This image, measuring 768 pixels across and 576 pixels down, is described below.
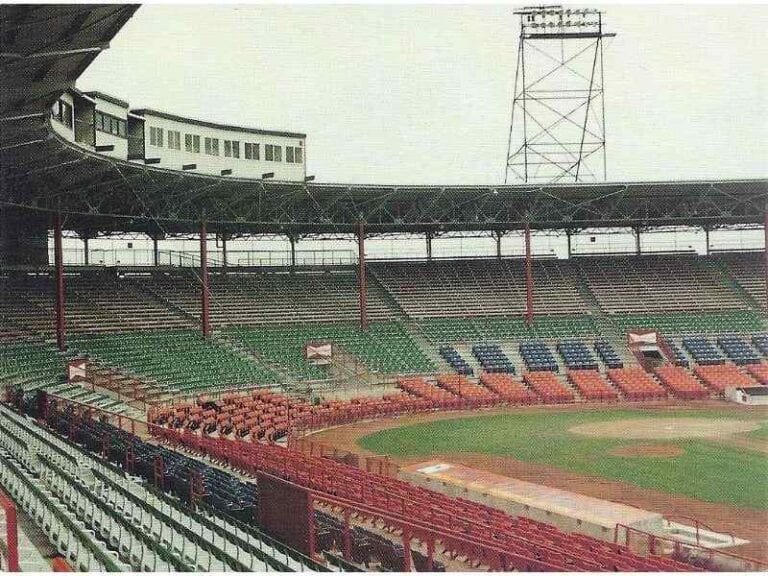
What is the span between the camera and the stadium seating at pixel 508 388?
46.7 m

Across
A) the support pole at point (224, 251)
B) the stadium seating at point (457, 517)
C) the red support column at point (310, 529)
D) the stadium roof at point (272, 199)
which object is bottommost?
the stadium seating at point (457, 517)

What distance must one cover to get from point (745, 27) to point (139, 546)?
53.2 feet

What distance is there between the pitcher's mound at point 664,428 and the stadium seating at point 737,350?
50.0 feet

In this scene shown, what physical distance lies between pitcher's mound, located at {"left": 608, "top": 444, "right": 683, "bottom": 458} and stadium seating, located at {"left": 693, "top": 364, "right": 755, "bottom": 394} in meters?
17.2

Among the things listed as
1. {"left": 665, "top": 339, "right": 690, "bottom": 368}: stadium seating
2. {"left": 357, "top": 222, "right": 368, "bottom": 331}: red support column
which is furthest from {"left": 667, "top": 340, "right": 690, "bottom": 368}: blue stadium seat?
{"left": 357, "top": 222, "right": 368, "bottom": 331}: red support column

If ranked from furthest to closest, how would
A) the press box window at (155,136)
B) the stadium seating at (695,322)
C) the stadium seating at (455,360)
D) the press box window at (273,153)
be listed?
1. the stadium seating at (695,322)
2. the press box window at (273,153)
3. the stadium seating at (455,360)
4. the press box window at (155,136)

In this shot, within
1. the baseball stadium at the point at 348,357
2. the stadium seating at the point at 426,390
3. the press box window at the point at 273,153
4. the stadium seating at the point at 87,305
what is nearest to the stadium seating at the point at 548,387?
the baseball stadium at the point at 348,357

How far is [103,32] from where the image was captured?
1806 centimetres

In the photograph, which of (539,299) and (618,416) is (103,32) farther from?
(539,299)

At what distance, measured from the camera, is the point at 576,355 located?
2127 inches

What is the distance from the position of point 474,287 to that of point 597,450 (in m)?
32.6

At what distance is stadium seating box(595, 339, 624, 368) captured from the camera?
53.4 meters

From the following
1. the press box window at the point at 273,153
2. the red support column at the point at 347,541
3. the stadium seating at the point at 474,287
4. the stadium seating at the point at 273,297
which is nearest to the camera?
the red support column at the point at 347,541

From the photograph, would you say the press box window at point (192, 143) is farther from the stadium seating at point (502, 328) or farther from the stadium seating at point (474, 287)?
the stadium seating at point (502, 328)
